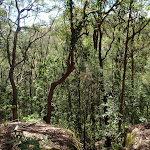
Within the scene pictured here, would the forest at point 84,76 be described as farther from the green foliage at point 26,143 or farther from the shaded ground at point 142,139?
the green foliage at point 26,143

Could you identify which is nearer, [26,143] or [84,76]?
[26,143]

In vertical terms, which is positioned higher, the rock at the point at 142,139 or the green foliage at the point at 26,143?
the green foliage at the point at 26,143

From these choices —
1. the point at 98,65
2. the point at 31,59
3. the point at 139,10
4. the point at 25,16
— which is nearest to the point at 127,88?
the point at 98,65

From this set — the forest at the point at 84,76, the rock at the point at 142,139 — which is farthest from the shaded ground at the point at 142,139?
the forest at the point at 84,76

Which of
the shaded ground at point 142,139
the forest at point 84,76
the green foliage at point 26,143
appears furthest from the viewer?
the forest at point 84,76

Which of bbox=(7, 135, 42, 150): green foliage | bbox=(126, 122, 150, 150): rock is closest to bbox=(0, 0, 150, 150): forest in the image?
bbox=(126, 122, 150, 150): rock

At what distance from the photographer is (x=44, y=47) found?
19469 millimetres

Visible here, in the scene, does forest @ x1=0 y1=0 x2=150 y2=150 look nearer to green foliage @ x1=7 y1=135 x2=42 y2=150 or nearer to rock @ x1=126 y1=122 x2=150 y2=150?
rock @ x1=126 y1=122 x2=150 y2=150

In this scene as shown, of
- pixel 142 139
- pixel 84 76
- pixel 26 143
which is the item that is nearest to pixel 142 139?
pixel 142 139

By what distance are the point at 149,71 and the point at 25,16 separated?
1270 centimetres

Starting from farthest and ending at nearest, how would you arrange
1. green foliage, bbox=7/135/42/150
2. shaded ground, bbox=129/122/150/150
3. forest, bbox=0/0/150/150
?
forest, bbox=0/0/150/150 → shaded ground, bbox=129/122/150/150 → green foliage, bbox=7/135/42/150

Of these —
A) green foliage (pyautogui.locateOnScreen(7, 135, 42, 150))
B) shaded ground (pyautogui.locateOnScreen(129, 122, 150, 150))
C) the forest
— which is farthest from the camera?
the forest

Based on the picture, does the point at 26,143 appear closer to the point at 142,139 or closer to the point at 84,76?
the point at 142,139

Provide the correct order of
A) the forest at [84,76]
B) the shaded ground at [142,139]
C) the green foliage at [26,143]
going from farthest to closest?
the forest at [84,76]
the shaded ground at [142,139]
the green foliage at [26,143]
